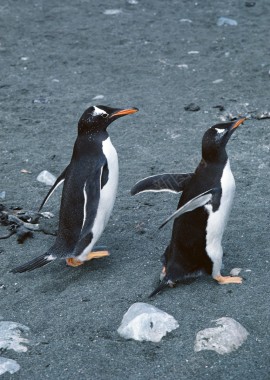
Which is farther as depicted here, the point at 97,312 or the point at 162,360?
the point at 97,312

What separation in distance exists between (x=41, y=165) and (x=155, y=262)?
1.48m

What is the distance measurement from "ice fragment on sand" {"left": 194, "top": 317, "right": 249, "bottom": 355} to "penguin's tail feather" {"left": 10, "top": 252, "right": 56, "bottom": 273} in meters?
0.89

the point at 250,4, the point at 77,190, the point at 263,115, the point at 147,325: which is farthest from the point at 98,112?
the point at 250,4

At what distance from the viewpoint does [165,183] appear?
333 cm

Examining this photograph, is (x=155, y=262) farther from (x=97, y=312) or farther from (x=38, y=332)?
(x=38, y=332)

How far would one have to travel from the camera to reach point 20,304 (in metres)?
3.26

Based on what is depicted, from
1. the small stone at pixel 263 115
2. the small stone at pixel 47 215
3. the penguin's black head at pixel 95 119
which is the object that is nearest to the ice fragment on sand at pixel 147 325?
the penguin's black head at pixel 95 119

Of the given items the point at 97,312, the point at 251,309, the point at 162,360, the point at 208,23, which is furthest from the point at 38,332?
the point at 208,23

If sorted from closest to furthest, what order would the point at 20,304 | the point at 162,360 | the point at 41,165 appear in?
the point at 162,360
the point at 20,304
the point at 41,165

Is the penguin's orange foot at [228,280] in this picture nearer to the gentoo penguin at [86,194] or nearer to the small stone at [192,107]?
the gentoo penguin at [86,194]

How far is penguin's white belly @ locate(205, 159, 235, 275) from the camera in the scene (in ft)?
10.4

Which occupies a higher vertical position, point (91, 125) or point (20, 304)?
point (91, 125)

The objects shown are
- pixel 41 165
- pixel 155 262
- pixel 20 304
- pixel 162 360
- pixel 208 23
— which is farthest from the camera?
pixel 208 23

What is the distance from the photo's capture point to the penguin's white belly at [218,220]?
3182 mm
